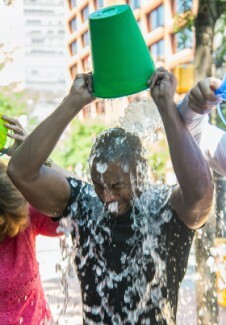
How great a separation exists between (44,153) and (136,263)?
1.61ft

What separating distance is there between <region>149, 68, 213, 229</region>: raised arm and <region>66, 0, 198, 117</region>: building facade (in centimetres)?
434

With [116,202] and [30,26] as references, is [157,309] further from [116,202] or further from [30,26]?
[30,26]

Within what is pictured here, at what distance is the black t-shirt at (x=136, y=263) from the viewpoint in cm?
242

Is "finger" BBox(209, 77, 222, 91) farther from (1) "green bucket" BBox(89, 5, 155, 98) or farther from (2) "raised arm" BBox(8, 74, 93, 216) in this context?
(2) "raised arm" BBox(8, 74, 93, 216)

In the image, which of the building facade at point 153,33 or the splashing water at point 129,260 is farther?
the building facade at point 153,33

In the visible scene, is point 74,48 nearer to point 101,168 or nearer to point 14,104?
point 14,104

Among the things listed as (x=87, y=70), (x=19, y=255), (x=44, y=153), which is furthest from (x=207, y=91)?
(x=87, y=70)

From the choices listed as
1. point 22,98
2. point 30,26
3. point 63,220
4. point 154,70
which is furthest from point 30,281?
point 30,26

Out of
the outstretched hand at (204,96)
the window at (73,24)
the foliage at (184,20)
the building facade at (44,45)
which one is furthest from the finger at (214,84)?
the window at (73,24)

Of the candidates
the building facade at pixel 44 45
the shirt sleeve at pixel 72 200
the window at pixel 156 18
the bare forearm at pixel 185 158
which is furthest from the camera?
the building facade at pixel 44 45

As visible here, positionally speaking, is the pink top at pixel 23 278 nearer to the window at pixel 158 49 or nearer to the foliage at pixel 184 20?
the foliage at pixel 184 20

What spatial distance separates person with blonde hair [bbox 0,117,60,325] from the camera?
2.91 m

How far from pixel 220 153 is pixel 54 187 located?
2.04 feet

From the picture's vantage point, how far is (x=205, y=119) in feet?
8.38
